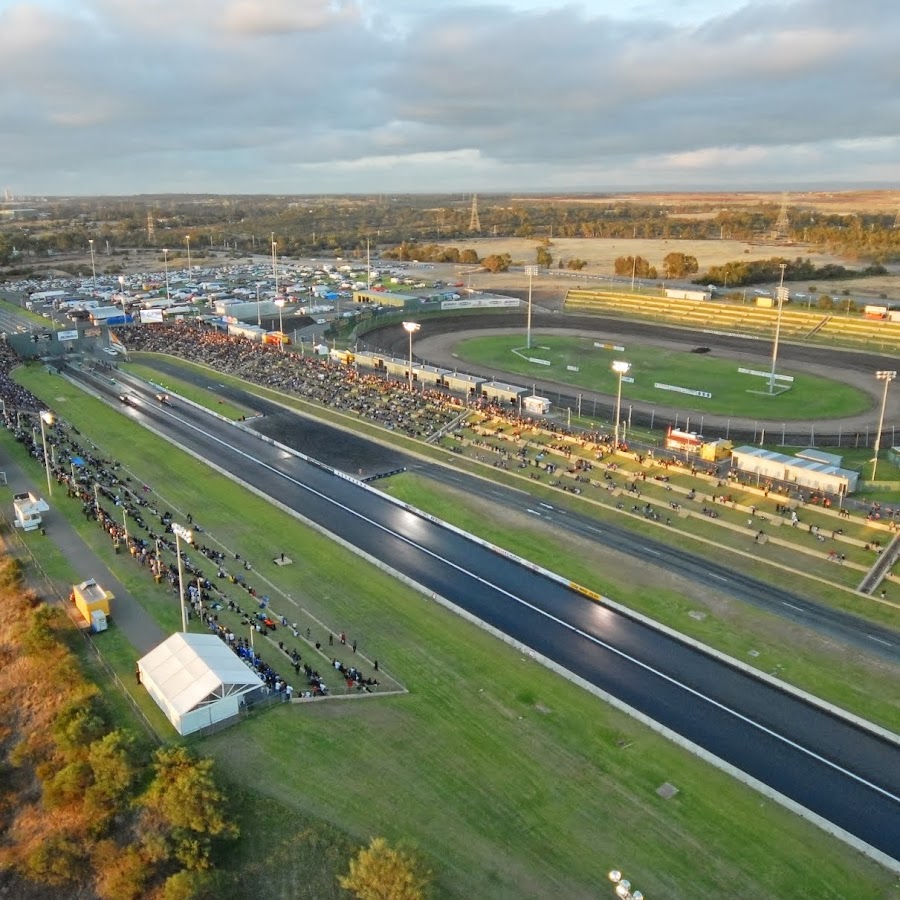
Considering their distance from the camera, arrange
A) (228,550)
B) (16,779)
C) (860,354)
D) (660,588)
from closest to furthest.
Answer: (16,779) → (660,588) → (228,550) → (860,354)

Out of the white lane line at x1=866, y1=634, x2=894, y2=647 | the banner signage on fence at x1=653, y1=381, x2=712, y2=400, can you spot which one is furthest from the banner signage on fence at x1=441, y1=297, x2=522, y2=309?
the white lane line at x1=866, y1=634, x2=894, y2=647

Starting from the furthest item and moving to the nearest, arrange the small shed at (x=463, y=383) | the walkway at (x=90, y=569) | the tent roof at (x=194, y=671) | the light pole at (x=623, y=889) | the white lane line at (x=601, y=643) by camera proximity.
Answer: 1. the small shed at (x=463, y=383)
2. the walkway at (x=90, y=569)
3. the tent roof at (x=194, y=671)
4. the white lane line at (x=601, y=643)
5. the light pole at (x=623, y=889)

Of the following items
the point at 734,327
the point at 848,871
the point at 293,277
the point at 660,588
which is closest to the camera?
the point at 848,871

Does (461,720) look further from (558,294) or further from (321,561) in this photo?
(558,294)

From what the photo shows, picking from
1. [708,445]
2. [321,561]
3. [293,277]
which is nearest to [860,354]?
[708,445]

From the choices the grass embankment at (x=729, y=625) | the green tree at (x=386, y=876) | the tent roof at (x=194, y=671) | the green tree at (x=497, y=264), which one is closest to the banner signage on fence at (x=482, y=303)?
the green tree at (x=497, y=264)

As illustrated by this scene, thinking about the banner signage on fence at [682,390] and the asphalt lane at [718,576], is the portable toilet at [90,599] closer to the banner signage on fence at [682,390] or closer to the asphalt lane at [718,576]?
the asphalt lane at [718,576]
